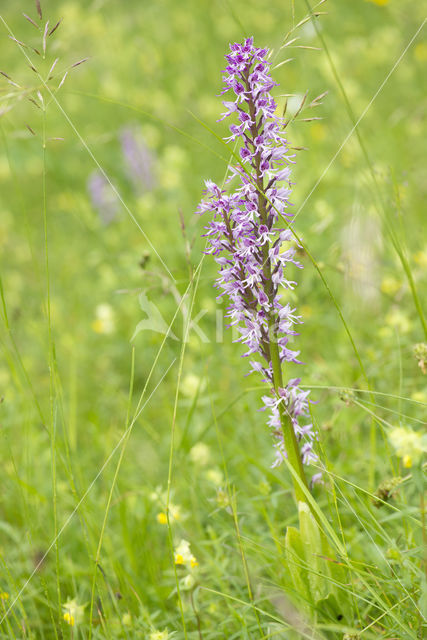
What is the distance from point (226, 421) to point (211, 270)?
5.89ft

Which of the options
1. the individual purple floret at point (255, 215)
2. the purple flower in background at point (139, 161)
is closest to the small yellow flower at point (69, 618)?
the individual purple floret at point (255, 215)

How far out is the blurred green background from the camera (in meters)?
2.38

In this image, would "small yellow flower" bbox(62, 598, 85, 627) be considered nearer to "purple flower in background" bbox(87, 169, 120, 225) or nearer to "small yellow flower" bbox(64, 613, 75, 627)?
"small yellow flower" bbox(64, 613, 75, 627)

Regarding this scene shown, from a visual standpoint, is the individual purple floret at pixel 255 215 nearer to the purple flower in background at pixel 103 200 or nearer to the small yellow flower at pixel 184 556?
the small yellow flower at pixel 184 556

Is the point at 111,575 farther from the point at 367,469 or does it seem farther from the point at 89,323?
the point at 89,323

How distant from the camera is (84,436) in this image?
3662 mm

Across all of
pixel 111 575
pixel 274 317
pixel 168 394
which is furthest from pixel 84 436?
pixel 274 317

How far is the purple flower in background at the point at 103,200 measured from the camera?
617 centimetres

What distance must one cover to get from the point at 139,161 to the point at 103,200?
1.92 feet

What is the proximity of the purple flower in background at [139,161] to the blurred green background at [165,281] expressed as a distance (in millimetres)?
22

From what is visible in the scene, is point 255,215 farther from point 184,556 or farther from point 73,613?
point 73,613

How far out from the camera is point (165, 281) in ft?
7.56

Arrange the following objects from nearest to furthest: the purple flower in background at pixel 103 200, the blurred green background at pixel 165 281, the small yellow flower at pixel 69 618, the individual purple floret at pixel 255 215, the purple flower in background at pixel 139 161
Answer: the individual purple floret at pixel 255 215 → the small yellow flower at pixel 69 618 → the blurred green background at pixel 165 281 → the purple flower in background at pixel 103 200 → the purple flower in background at pixel 139 161

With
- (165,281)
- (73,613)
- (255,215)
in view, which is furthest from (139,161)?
(73,613)
